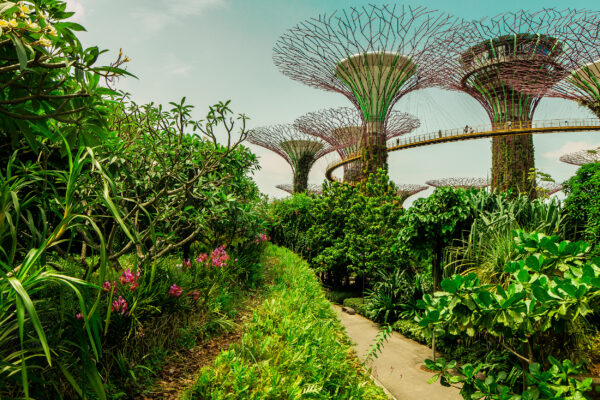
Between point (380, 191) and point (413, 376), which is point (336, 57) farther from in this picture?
point (413, 376)

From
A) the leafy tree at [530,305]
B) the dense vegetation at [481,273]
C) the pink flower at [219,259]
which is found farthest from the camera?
the pink flower at [219,259]

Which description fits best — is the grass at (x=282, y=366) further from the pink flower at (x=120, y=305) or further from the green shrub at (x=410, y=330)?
the green shrub at (x=410, y=330)

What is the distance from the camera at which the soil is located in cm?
232

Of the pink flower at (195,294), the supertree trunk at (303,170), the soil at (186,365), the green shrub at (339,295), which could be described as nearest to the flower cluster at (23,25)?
the soil at (186,365)

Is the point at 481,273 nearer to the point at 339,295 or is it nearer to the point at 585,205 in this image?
the point at 585,205

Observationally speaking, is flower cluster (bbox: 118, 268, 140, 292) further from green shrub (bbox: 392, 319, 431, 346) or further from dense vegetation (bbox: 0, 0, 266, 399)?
green shrub (bbox: 392, 319, 431, 346)

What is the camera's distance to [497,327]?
2463mm

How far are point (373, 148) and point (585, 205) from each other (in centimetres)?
874

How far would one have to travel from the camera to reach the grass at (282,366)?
2.19 m

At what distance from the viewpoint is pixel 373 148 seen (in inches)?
568

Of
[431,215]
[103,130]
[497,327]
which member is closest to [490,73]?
[431,215]

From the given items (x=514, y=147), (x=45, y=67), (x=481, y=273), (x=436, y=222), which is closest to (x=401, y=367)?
(x=481, y=273)

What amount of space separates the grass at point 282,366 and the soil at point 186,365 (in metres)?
0.17

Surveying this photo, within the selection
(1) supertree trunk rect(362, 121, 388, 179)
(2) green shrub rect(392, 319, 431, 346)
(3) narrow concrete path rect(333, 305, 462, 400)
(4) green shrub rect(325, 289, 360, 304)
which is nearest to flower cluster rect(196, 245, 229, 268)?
(3) narrow concrete path rect(333, 305, 462, 400)
